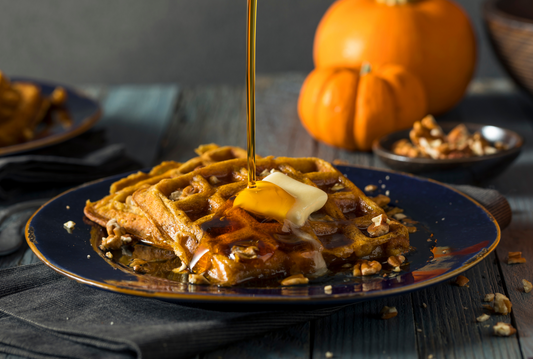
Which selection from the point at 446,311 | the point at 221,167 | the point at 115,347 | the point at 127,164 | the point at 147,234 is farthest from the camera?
the point at 127,164

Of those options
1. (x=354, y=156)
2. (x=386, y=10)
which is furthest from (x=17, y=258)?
(x=386, y=10)

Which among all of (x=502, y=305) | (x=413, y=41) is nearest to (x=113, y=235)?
Result: (x=502, y=305)

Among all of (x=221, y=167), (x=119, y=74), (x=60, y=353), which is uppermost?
(x=221, y=167)

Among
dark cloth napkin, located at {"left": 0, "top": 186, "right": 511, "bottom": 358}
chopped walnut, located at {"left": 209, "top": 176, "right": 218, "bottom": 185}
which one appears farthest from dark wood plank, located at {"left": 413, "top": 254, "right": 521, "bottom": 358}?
chopped walnut, located at {"left": 209, "top": 176, "right": 218, "bottom": 185}

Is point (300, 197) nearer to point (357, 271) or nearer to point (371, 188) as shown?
point (357, 271)

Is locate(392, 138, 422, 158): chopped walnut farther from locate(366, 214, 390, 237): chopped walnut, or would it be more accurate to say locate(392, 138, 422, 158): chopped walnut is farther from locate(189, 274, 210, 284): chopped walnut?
locate(189, 274, 210, 284): chopped walnut

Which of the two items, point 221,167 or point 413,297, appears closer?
point 413,297

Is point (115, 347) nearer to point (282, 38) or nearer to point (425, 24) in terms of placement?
point (425, 24)
